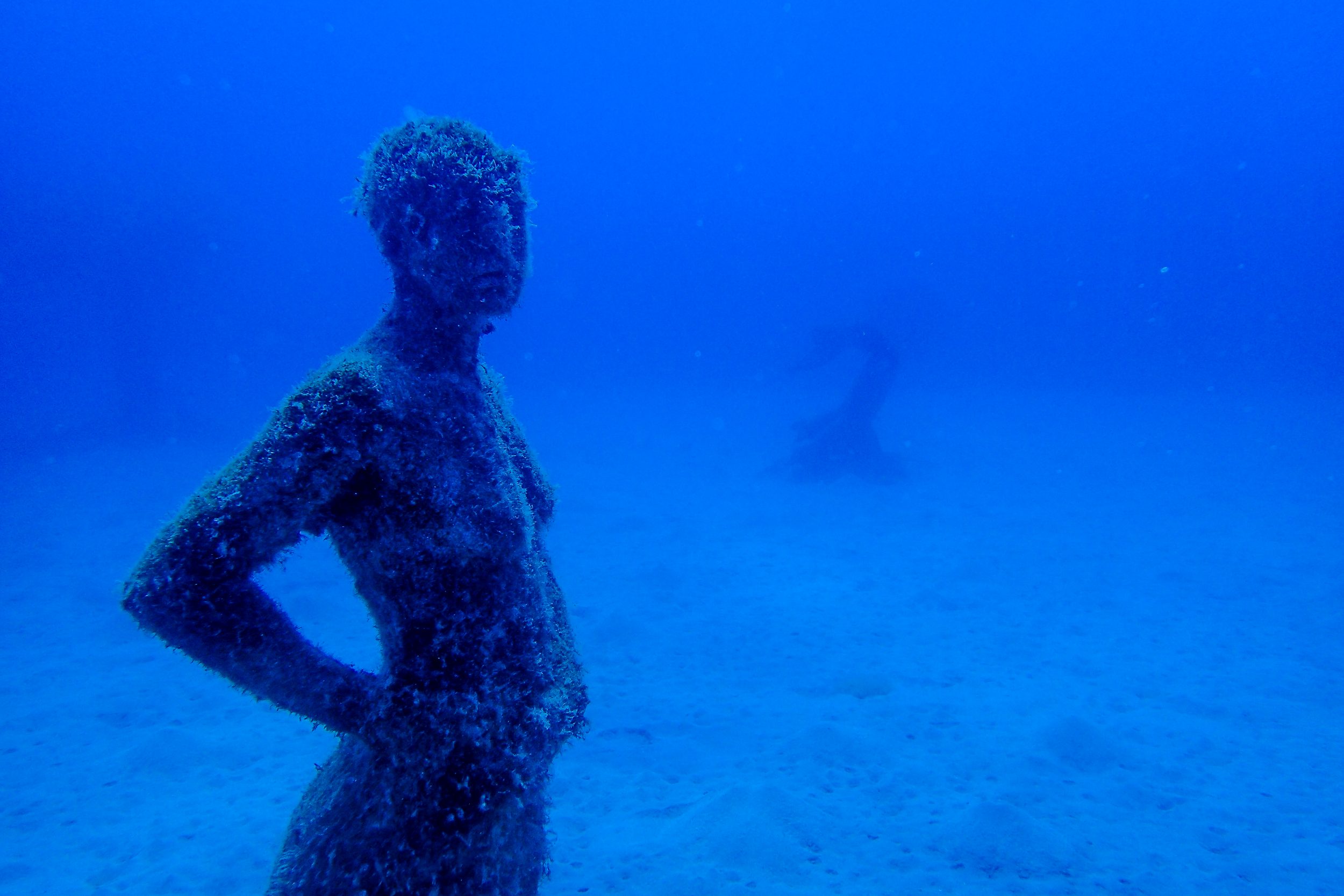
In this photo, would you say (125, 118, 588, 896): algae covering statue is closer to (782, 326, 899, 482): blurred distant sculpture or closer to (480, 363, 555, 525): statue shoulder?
(480, 363, 555, 525): statue shoulder

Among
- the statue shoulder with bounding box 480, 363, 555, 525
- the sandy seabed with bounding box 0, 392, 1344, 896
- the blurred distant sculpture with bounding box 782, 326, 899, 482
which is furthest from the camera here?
the blurred distant sculpture with bounding box 782, 326, 899, 482

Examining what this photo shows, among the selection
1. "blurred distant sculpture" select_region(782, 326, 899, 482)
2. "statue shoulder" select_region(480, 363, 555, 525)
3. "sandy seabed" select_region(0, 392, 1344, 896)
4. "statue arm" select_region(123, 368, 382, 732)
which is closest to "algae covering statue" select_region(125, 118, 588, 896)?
"statue arm" select_region(123, 368, 382, 732)

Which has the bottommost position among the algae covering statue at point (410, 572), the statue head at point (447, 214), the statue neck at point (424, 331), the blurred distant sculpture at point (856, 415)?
the algae covering statue at point (410, 572)

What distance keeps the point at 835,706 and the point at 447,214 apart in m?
6.35

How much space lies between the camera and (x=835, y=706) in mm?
6805

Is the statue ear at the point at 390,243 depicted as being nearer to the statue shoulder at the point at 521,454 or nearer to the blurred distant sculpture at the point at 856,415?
the statue shoulder at the point at 521,454

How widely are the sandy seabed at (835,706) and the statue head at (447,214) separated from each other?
3.90 meters

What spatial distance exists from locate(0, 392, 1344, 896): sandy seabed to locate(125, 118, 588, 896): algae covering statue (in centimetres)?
305

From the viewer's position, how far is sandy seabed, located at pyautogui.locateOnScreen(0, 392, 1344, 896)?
459cm

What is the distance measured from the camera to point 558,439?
27422 millimetres

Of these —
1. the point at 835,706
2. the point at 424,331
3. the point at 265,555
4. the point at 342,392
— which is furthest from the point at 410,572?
the point at 835,706

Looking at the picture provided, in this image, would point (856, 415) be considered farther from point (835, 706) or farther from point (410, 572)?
point (410, 572)

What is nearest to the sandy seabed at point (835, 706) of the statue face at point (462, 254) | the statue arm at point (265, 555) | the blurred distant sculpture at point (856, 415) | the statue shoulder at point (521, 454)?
the blurred distant sculpture at point (856, 415)

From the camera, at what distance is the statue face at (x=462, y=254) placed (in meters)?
1.82
